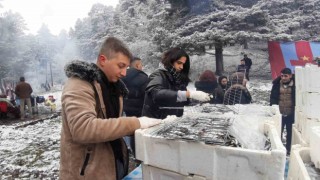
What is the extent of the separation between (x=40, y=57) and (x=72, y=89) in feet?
112

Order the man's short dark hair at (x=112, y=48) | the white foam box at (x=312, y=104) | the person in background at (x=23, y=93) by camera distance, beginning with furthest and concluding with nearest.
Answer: the person in background at (x=23, y=93), the white foam box at (x=312, y=104), the man's short dark hair at (x=112, y=48)

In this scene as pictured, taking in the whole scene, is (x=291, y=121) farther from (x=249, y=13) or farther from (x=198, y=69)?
(x=198, y=69)

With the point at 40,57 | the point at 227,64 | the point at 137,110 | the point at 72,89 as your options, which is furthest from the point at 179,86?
the point at 40,57

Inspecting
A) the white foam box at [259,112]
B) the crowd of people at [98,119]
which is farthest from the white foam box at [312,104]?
the crowd of people at [98,119]

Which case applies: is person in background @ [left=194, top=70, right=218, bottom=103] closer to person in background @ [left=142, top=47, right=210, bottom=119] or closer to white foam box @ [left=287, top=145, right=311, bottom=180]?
person in background @ [left=142, top=47, right=210, bottom=119]

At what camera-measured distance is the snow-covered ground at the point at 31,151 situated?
5789 millimetres

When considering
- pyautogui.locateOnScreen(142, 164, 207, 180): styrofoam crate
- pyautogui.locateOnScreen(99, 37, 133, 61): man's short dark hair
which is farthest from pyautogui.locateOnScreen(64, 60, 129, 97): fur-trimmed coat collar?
pyautogui.locateOnScreen(142, 164, 207, 180): styrofoam crate

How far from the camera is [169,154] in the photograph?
1.70 meters

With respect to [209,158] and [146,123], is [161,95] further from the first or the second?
[209,158]

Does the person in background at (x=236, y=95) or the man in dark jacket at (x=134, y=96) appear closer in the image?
the man in dark jacket at (x=134, y=96)

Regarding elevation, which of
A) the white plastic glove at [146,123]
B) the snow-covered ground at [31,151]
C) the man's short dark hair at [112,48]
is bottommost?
the snow-covered ground at [31,151]

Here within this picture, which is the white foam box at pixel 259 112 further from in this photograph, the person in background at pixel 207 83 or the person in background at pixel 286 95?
the person in background at pixel 207 83

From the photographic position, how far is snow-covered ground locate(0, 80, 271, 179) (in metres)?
5.79

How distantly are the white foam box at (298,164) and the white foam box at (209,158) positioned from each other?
0.46 m
